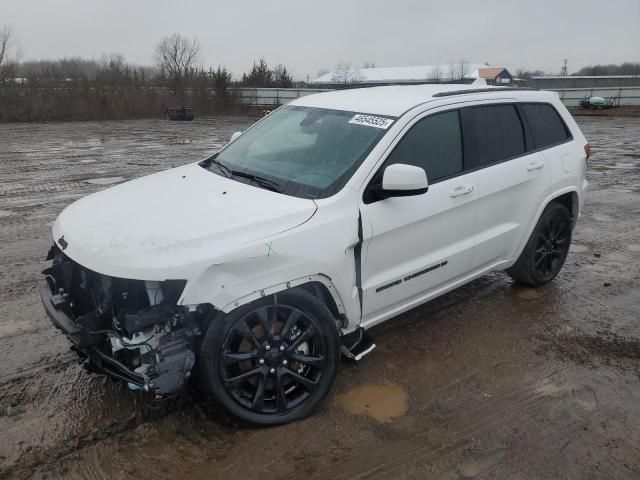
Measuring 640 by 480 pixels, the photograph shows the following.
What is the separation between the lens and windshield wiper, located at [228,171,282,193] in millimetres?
3428

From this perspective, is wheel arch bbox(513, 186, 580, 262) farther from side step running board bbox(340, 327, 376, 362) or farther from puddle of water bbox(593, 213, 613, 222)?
puddle of water bbox(593, 213, 613, 222)

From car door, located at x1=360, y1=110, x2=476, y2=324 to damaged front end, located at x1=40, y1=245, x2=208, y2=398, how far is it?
46.4 inches

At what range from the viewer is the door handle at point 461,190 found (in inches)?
149

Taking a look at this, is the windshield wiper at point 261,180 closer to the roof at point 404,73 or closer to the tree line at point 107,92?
the tree line at point 107,92

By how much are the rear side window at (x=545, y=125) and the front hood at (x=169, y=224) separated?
259cm

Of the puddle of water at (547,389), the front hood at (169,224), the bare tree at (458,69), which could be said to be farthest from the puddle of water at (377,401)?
the bare tree at (458,69)

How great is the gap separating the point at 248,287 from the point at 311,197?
29.9 inches

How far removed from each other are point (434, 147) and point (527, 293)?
7.01 ft

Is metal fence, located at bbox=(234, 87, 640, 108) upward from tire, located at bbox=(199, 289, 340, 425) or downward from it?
upward

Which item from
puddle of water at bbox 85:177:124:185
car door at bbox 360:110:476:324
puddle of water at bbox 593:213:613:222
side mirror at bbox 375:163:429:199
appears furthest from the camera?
puddle of water at bbox 85:177:124:185

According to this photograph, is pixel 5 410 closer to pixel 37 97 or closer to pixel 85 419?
pixel 85 419

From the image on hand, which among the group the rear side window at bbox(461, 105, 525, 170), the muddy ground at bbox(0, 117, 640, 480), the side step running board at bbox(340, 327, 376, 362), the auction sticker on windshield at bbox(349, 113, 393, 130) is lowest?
the muddy ground at bbox(0, 117, 640, 480)

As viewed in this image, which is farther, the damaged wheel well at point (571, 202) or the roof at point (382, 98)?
the damaged wheel well at point (571, 202)

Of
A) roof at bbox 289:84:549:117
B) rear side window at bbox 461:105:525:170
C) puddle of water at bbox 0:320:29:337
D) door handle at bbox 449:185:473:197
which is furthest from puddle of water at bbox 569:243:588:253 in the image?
puddle of water at bbox 0:320:29:337
